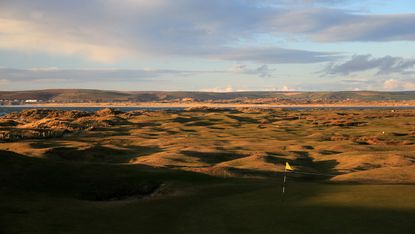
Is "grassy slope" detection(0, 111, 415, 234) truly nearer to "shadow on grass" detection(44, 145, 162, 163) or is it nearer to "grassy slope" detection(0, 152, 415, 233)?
"grassy slope" detection(0, 152, 415, 233)

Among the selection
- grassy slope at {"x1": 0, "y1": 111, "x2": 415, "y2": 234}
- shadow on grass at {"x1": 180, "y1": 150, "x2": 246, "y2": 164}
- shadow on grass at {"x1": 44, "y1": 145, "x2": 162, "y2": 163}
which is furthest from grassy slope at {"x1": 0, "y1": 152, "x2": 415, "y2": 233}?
shadow on grass at {"x1": 44, "y1": 145, "x2": 162, "y2": 163}

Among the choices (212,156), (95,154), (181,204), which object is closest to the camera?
(181,204)

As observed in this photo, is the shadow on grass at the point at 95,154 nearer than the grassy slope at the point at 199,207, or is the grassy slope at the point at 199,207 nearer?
the grassy slope at the point at 199,207

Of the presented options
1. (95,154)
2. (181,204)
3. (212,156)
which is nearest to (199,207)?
(181,204)

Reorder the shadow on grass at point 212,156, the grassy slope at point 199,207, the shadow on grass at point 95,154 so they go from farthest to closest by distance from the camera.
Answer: the shadow on grass at point 95,154 < the shadow on grass at point 212,156 < the grassy slope at point 199,207

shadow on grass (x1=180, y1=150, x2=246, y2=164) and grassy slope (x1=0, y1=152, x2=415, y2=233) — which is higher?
grassy slope (x1=0, y1=152, x2=415, y2=233)

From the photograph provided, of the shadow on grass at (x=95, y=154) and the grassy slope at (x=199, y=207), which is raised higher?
the grassy slope at (x=199, y=207)

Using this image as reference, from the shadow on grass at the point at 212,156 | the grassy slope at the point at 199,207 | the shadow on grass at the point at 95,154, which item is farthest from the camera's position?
the shadow on grass at the point at 95,154

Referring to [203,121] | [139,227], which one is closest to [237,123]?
[203,121]

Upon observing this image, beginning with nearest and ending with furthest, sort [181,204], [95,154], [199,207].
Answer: [199,207] → [181,204] → [95,154]

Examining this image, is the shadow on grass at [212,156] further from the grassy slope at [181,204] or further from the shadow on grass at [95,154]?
the grassy slope at [181,204]

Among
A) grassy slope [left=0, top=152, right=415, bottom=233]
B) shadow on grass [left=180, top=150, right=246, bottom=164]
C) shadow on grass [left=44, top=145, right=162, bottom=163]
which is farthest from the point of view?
shadow on grass [left=44, top=145, right=162, bottom=163]

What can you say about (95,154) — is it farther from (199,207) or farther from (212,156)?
(199,207)

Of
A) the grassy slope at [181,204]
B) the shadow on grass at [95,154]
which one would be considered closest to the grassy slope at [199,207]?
the grassy slope at [181,204]
